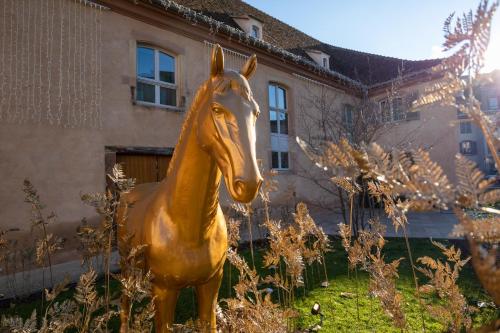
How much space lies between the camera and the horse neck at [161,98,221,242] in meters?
1.53

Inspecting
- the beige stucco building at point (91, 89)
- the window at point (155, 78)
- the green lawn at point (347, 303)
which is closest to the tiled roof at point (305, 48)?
the beige stucco building at point (91, 89)

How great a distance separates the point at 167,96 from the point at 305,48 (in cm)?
866

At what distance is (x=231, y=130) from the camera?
4.00 feet

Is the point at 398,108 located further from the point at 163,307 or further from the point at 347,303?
the point at 163,307

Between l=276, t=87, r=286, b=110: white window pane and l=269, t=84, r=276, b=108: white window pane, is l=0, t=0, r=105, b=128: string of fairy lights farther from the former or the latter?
Result: l=276, t=87, r=286, b=110: white window pane

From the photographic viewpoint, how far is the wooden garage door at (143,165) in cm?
759

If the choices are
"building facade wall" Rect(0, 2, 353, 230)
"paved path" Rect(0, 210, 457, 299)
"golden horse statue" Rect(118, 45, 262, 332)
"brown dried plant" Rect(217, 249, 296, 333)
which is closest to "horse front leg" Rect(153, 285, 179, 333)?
"golden horse statue" Rect(118, 45, 262, 332)

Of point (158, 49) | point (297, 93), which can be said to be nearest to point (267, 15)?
point (297, 93)

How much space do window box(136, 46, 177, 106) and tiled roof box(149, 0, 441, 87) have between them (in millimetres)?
2367

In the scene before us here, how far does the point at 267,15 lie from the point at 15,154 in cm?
1324

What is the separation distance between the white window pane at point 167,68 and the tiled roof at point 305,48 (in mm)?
2198

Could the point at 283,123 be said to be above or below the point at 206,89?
above

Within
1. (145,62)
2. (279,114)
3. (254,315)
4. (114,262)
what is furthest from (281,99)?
(254,315)

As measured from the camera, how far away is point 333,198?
1353 cm
